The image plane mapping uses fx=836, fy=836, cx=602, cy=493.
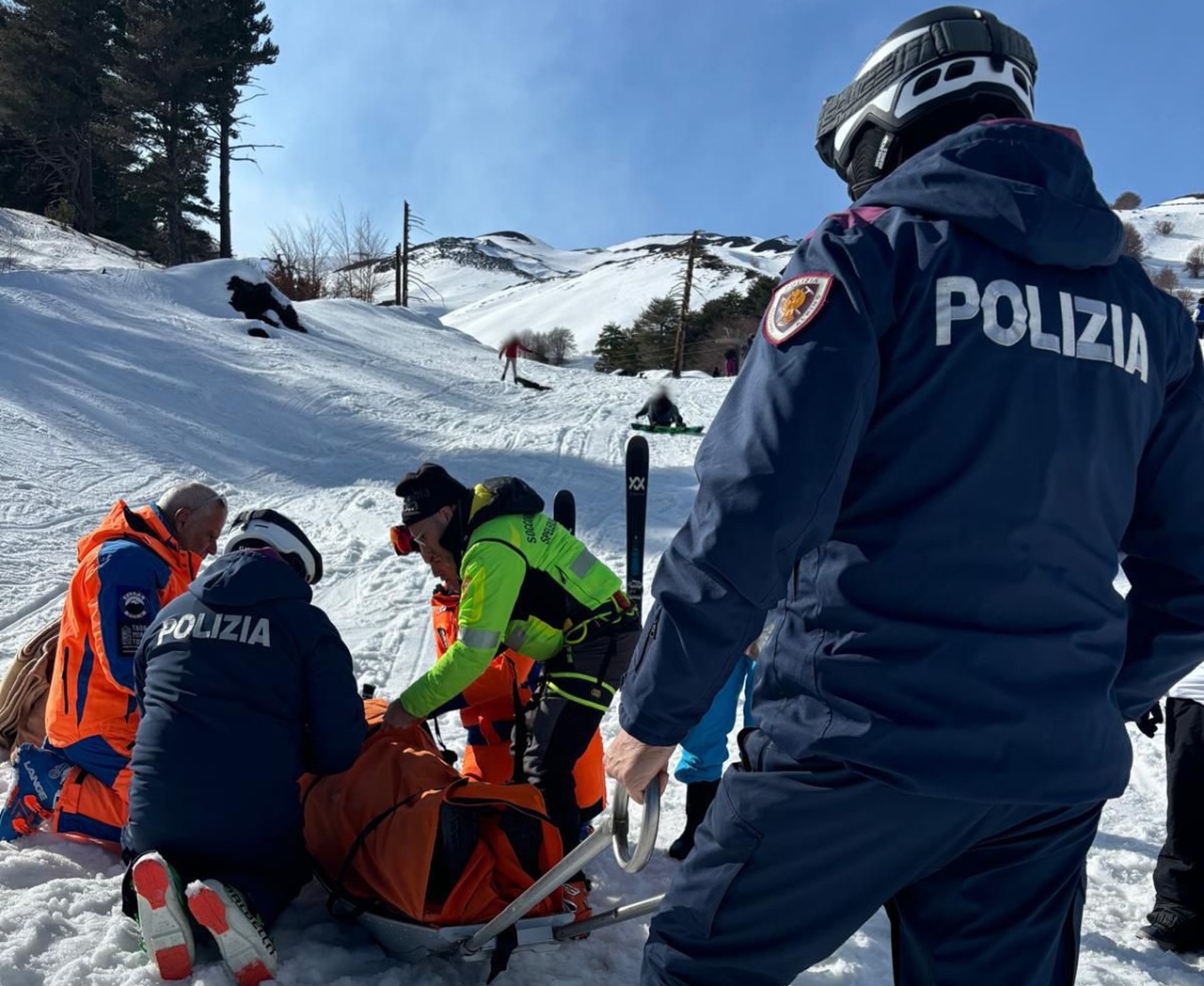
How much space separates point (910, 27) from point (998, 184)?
1.56 ft

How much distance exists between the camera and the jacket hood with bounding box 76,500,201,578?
328cm

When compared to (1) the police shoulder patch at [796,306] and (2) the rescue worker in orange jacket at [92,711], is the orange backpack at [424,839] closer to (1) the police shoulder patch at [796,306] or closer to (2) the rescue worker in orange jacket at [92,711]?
(2) the rescue worker in orange jacket at [92,711]

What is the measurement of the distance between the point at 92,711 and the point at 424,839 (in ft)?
4.78

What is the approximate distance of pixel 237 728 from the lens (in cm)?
251

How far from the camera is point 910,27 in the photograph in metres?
1.56

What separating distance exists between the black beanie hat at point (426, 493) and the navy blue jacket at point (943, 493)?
1.99 meters

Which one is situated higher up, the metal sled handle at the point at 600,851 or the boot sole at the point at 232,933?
the metal sled handle at the point at 600,851

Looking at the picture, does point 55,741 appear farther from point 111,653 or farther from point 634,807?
point 634,807

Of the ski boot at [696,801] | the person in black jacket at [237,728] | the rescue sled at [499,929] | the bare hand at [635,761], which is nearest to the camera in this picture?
the bare hand at [635,761]

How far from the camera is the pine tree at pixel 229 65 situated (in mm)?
25453

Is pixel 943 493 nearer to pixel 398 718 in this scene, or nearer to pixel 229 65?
pixel 398 718

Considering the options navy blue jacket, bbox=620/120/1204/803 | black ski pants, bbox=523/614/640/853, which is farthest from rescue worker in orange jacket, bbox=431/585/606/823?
navy blue jacket, bbox=620/120/1204/803

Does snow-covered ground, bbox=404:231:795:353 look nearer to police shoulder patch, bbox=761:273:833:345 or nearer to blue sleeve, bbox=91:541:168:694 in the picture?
blue sleeve, bbox=91:541:168:694

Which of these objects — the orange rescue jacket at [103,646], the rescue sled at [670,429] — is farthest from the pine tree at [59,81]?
the orange rescue jacket at [103,646]
